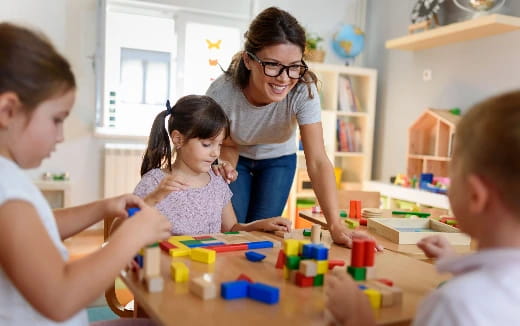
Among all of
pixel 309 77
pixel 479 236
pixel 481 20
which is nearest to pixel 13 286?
pixel 479 236

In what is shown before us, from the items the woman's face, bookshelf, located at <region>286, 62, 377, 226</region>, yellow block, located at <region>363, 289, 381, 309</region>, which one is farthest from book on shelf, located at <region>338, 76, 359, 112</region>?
yellow block, located at <region>363, 289, 381, 309</region>

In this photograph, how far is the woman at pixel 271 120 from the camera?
1.61 meters

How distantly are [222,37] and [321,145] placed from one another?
2.85m

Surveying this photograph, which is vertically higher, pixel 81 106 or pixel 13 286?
pixel 81 106

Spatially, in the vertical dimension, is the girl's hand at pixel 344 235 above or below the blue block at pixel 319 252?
below

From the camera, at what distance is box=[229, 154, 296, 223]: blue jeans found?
203 centimetres

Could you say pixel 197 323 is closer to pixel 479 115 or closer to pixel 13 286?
pixel 13 286

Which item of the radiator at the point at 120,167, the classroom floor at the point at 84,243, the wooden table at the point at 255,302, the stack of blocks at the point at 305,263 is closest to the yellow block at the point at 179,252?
the wooden table at the point at 255,302

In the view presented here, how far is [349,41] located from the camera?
4.38 m

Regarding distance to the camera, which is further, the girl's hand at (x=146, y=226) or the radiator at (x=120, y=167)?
the radiator at (x=120, y=167)

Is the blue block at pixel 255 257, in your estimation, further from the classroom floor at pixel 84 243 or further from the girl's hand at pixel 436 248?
the classroom floor at pixel 84 243

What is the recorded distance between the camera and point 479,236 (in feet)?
2.26

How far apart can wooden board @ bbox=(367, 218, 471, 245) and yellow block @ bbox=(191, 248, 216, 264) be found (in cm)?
68

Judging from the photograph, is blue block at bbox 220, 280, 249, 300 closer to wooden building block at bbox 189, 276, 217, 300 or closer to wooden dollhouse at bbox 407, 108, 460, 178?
wooden building block at bbox 189, 276, 217, 300
